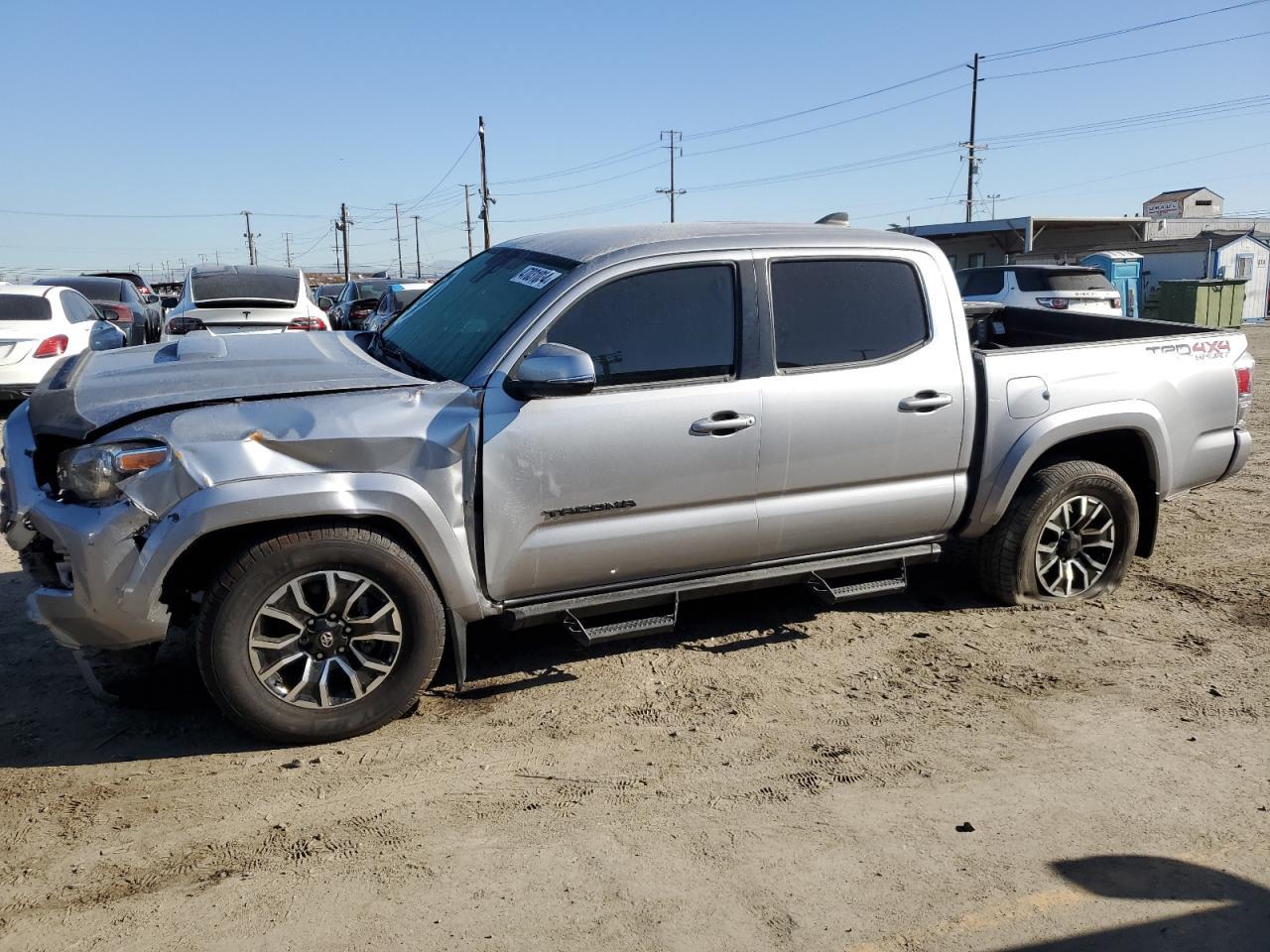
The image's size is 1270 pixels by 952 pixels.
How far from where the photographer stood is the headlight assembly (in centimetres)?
358

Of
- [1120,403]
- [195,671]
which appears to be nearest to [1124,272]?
[1120,403]

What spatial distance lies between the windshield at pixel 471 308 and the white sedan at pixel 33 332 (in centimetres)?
718

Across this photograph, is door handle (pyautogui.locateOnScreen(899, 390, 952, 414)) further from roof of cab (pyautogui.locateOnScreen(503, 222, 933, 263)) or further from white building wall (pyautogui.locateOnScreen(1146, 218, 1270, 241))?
white building wall (pyautogui.locateOnScreen(1146, 218, 1270, 241))

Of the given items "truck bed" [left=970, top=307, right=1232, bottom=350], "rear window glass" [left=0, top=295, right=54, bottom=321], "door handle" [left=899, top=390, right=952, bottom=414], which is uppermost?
"rear window glass" [left=0, top=295, right=54, bottom=321]

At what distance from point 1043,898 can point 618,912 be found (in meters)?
1.25

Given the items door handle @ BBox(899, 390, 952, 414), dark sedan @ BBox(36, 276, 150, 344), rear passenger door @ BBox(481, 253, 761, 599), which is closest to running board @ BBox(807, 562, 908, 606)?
rear passenger door @ BBox(481, 253, 761, 599)

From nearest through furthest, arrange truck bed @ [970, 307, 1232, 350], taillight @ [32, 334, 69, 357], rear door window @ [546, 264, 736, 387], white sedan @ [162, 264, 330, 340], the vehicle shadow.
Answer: the vehicle shadow, rear door window @ [546, 264, 736, 387], truck bed @ [970, 307, 1232, 350], white sedan @ [162, 264, 330, 340], taillight @ [32, 334, 69, 357]

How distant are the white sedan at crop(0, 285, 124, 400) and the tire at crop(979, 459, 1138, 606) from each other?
30.4ft

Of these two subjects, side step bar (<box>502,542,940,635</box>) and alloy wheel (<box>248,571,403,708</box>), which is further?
side step bar (<box>502,542,940,635</box>)

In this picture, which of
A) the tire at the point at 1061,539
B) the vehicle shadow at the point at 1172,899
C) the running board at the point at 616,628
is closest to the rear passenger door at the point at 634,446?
the running board at the point at 616,628

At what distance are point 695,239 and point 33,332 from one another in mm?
9572

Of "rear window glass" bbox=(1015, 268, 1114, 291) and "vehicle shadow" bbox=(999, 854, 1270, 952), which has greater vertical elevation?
"rear window glass" bbox=(1015, 268, 1114, 291)

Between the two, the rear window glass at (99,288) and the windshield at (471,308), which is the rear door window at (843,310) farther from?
the rear window glass at (99,288)

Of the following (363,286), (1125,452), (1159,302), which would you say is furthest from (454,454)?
(1159,302)
